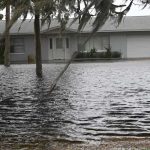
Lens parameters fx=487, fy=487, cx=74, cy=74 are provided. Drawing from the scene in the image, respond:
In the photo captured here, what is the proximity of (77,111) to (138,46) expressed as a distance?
1487 inches

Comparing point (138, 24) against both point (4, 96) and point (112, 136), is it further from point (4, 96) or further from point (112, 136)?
point (112, 136)

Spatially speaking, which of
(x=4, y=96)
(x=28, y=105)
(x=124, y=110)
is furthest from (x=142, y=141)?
(x=4, y=96)

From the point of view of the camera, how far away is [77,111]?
13773 mm

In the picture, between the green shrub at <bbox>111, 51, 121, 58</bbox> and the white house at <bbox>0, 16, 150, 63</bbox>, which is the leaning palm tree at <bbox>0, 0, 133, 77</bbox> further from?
the white house at <bbox>0, 16, 150, 63</bbox>

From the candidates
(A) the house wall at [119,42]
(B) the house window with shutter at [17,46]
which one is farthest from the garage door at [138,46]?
(B) the house window with shutter at [17,46]

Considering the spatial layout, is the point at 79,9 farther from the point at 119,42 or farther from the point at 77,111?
the point at 119,42

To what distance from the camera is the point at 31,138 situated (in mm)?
10211

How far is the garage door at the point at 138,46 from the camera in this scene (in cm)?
5072

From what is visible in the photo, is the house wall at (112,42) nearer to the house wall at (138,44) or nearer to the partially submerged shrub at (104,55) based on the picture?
the house wall at (138,44)

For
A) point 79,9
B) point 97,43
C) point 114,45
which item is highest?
point 79,9

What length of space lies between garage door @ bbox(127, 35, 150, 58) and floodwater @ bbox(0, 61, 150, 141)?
2961 cm

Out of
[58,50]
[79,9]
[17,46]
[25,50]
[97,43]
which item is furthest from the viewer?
[17,46]

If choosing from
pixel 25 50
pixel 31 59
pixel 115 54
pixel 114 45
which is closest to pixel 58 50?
pixel 25 50

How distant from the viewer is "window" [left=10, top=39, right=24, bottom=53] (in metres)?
51.0
